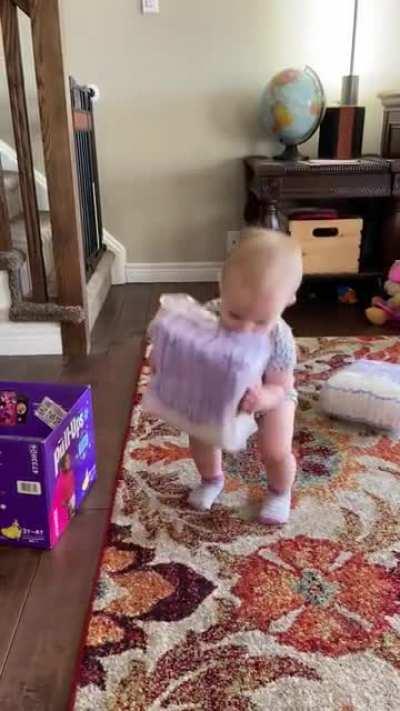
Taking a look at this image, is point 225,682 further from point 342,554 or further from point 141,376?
point 141,376

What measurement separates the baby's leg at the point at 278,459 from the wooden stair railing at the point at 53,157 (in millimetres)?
1047

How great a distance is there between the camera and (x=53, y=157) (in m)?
1.93

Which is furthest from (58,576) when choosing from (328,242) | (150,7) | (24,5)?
(150,7)

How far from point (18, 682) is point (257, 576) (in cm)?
42

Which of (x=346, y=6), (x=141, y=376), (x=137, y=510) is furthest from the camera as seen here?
(x=346, y=6)

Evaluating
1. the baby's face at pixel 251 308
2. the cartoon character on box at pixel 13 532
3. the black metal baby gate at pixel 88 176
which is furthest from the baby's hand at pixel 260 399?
the black metal baby gate at pixel 88 176

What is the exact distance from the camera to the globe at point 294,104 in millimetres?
2473

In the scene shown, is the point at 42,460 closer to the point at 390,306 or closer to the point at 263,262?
the point at 263,262

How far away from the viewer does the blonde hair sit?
3.21 feet

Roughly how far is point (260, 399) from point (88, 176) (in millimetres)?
1852

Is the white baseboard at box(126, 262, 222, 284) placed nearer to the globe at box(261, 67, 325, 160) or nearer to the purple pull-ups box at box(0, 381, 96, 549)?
the globe at box(261, 67, 325, 160)

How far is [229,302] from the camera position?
3.33 ft

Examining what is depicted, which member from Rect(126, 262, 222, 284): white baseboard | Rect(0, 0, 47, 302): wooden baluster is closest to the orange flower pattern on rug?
Rect(0, 0, 47, 302): wooden baluster

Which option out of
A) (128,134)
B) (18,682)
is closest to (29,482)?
(18,682)
